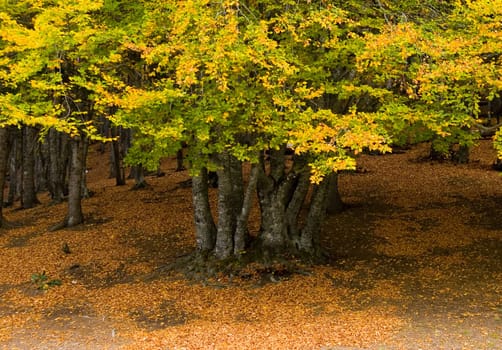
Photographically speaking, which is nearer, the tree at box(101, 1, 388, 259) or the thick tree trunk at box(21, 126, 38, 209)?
the tree at box(101, 1, 388, 259)

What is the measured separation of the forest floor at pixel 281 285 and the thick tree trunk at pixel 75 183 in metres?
0.58

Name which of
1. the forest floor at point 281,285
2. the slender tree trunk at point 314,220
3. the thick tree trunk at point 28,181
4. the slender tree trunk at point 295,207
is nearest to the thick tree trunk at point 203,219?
the forest floor at point 281,285

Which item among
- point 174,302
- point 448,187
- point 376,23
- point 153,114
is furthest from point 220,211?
point 448,187

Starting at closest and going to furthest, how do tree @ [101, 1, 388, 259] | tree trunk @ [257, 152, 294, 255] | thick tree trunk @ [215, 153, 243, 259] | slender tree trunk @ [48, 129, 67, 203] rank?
tree @ [101, 1, 388, 259]
thick tree trunk @ [215, 153, 243, 259]
tree trunk @ [257, 152, 294, 255]
slender tree trunk @ [48, 129, 67, 203]

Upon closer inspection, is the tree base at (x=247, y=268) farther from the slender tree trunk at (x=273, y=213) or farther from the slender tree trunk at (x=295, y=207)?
the slender tree trunk at (x=295, y=207)

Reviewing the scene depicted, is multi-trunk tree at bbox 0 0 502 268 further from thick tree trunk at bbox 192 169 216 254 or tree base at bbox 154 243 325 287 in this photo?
tree base at bbox 154 243 325 287

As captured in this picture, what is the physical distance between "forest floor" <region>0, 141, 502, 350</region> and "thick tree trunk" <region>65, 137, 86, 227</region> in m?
0.58

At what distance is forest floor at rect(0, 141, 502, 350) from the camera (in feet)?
30.1

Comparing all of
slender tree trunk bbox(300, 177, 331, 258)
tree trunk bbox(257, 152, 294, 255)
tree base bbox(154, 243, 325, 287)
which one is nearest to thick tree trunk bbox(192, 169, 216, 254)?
tree base bbox(154, 243, 325, 287)

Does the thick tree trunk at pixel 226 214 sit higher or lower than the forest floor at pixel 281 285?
higher

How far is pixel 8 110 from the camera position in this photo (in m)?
10.3

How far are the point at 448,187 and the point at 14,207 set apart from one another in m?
22.2

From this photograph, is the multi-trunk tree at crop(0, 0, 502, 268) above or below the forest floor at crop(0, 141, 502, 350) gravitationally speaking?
above

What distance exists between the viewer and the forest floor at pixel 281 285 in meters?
9.18
